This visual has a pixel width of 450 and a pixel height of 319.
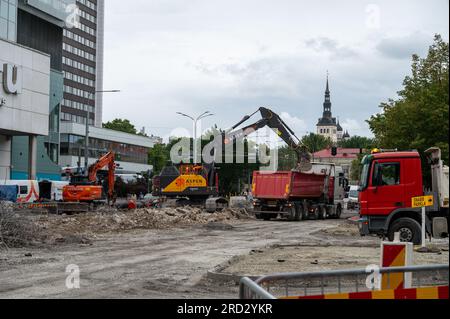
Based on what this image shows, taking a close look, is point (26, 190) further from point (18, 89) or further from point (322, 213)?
point (322, 213)

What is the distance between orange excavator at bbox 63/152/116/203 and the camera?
4259cm

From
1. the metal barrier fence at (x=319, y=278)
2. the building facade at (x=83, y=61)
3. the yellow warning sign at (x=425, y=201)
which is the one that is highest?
the building facade at (x=83, y=61)

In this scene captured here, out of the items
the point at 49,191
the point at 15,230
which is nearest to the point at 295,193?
the point at 15,230

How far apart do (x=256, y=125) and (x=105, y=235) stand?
54.2ft

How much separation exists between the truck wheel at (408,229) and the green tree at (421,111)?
36.0 ft

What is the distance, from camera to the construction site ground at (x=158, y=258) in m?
11.7

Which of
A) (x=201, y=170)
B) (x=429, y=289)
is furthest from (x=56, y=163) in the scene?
(x=429, y=289)

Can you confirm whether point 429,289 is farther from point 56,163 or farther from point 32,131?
point 56,163

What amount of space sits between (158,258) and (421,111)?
1939 centimetres

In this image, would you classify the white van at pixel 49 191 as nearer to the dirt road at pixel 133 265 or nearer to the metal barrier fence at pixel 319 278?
the dirt road at pixel 133 265

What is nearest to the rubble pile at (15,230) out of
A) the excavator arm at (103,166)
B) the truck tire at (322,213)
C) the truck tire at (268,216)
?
the truck tire at (268,216)

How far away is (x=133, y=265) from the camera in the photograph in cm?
1527
